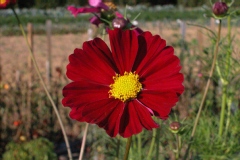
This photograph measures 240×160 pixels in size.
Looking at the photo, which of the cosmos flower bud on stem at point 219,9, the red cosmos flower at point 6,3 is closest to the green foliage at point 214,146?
the cosmos flower bud on stem at point 219,9

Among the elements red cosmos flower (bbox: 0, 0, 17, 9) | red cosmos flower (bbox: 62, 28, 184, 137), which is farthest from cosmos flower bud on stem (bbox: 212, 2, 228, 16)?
red cosmos flower (bbox: 0, 0, 17, 9)

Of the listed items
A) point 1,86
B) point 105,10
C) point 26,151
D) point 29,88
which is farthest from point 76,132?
point 105,10

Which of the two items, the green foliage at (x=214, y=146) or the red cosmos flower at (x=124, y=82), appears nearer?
the red cosmos flower at (x=124, y=82)

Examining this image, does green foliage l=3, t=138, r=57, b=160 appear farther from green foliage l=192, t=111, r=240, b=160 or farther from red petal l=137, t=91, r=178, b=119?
red petal l=137, t=91, r=178, b=119

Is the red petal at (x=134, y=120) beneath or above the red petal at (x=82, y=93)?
beneath

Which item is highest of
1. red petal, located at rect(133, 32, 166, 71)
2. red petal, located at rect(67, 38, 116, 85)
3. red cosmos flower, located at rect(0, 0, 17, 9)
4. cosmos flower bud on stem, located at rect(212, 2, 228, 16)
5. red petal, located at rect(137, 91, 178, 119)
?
red cosmos flower, located at rect(0, 0, 17, 9)

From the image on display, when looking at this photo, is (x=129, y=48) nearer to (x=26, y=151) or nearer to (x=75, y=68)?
(x=75, y=68)

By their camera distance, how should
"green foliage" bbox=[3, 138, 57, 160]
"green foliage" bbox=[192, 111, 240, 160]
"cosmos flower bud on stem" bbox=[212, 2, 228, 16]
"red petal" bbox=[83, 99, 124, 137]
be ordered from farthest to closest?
"green foliage" bbox=[3, 138, 57, 160] < "green foliage" bbox=[192, 111, 240, 160] < "cosmos flower bud on stem" bbox=[212, 2, 228, 16] < "red petal" bbox=[83, 99, 124, 137]

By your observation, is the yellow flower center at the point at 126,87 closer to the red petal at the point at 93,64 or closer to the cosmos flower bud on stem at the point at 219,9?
the red petal at the point at 93,64
